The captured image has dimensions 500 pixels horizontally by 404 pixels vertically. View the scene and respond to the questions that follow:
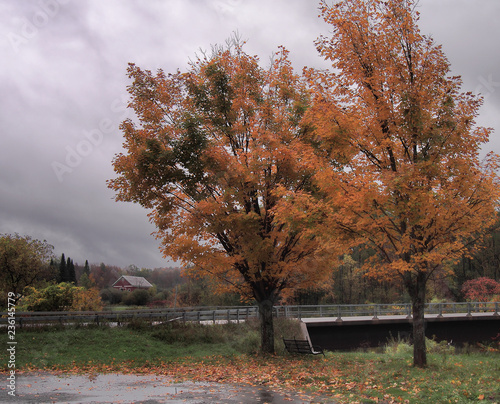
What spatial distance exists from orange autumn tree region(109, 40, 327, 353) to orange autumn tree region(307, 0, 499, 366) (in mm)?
2554

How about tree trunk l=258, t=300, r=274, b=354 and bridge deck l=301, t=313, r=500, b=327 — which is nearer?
tree trunk l=258, t=300, r=274, b=354

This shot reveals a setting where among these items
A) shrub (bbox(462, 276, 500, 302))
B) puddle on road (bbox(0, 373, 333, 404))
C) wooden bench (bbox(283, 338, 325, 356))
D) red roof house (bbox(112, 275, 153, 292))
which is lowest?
red roof house (bbox(112, 275, 153, 292))

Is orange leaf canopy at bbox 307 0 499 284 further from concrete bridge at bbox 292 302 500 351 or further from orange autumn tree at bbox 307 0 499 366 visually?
concrete bridge at bbox 292 302 500 351

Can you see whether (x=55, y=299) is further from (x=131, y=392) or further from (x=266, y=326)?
(x=131, y=392)

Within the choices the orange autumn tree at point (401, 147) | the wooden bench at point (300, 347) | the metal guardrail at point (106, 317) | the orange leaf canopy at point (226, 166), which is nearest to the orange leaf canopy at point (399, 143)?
the orange autumn tree at point (401, 147)

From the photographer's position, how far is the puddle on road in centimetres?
795

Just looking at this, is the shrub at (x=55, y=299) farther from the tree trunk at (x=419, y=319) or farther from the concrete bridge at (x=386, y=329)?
the tree trunk at (x=419, y=319)

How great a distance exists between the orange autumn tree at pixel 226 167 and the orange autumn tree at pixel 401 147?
2554 millimetres

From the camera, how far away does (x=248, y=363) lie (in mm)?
13680

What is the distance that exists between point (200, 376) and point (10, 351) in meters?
7.64

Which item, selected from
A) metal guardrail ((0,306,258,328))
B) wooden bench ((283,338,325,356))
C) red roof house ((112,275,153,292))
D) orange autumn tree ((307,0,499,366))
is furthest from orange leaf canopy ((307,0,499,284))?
red roof house ((112,275,153,292))

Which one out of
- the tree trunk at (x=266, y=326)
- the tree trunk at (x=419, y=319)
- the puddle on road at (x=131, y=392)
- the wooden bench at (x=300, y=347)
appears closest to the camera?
the puddle on road at (x=131, y=392)

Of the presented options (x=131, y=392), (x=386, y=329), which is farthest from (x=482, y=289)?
(x=131, y=392)

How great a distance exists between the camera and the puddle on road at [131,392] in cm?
795
